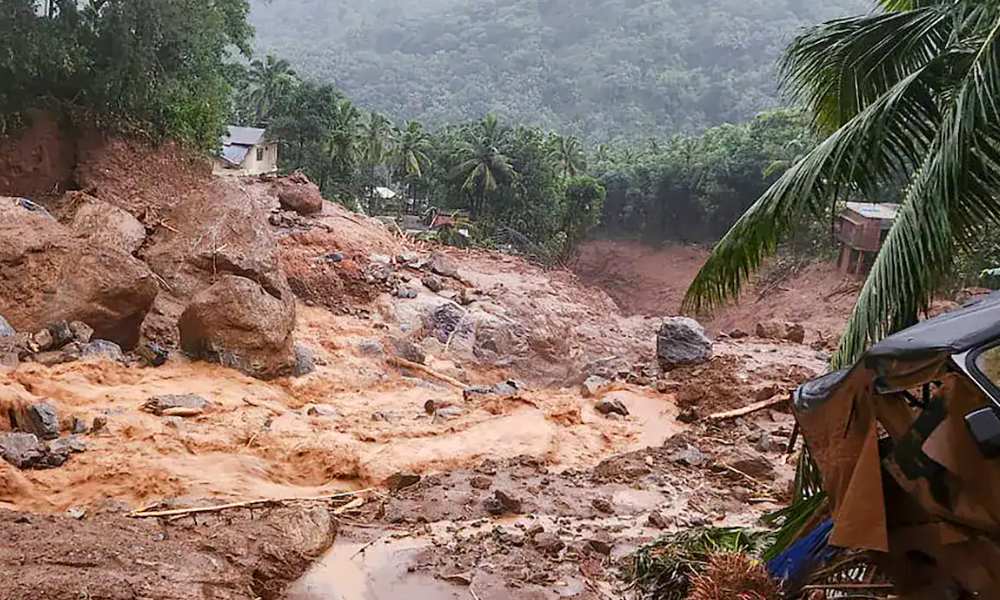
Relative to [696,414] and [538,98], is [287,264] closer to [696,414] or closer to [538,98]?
[696,414]

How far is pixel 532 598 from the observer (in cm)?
561

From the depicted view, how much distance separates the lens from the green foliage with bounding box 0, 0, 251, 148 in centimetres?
1525

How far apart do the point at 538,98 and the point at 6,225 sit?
69804 millimetres

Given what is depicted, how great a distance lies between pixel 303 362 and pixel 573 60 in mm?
76106

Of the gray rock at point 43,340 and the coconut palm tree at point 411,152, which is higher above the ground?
the coconut palm tree at point 411,152

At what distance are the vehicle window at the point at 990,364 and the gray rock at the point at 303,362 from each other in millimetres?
10666

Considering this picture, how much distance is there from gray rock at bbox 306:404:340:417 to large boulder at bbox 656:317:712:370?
22.6ft

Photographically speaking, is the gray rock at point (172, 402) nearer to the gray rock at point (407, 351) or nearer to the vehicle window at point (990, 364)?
the gray rock at point (407, 351)

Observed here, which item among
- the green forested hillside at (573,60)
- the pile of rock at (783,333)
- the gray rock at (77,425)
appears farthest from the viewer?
the green forested hillside at (573,60)

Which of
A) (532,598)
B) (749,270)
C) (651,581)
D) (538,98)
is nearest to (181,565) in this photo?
(532,598)

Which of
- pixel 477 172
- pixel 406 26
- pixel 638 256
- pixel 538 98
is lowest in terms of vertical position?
pixel 638 256

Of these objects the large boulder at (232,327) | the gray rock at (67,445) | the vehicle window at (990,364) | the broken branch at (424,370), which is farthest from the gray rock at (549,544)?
the broken branch at (424,370)

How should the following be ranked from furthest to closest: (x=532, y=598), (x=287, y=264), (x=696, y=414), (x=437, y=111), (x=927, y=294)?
(x=437, y=111) < (x=287, y=264) < (x=696, y=414) < (x=532, y=598) < (x=927, y=294)

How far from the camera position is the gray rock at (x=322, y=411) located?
419 inches
